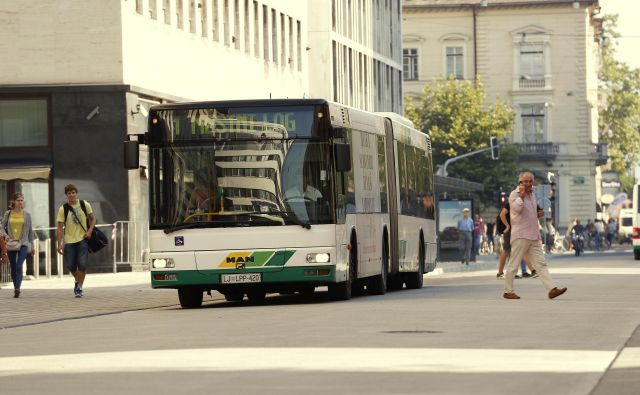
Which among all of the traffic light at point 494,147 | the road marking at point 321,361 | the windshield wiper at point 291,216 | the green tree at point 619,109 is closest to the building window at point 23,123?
the windshield wiper at point 291,216

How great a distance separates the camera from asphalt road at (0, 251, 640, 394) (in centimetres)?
1350

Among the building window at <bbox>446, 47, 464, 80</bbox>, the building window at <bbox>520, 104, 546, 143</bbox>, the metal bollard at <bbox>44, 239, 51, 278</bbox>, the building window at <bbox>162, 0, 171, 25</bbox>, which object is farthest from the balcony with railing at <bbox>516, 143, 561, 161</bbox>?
the metal bollard at <bbox>44, 239, 51, 278</bbox>

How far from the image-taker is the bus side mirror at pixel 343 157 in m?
26.2

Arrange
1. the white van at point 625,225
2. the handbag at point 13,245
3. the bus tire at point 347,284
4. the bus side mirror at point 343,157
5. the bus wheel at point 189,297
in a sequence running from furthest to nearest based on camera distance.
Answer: the white van at point 625,225 < the handbag at point 13,245 < the bus tire at point 347,284 < the bus wheel at point 189,297 < the bus side mirror at point 343,157

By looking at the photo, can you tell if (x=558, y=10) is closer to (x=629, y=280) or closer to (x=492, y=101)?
(x=492, y=101)

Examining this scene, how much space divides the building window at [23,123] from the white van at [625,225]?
8293 centimetres

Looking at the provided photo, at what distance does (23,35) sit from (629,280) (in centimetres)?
1642

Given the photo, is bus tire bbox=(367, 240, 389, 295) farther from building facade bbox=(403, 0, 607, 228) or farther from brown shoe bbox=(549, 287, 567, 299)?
building facade bbox=(403, 0, 607, 228)

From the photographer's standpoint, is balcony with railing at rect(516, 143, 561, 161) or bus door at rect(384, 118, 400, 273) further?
balcony with railing at rect(516, 143, 561, 161)

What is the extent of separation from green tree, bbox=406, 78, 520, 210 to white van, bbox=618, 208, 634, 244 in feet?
63.5

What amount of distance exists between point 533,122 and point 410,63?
947cm

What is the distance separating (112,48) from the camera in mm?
47125

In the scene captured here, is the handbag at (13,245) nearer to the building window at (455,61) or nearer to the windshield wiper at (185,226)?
the windshield wiper at (185,226)

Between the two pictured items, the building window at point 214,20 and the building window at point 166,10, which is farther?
the building window at point 214,20
